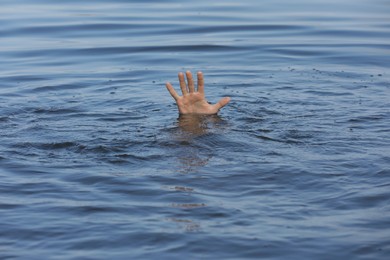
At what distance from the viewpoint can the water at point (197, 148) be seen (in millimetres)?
5051

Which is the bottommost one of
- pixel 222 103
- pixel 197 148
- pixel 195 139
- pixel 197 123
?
pixel 197 148

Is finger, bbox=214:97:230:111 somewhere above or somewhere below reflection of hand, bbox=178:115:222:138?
above

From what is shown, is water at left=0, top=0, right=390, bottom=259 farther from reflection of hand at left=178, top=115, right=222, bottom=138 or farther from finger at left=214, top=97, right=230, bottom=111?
finger at left=214, top=97, right=230, bottom=111

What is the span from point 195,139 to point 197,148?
0.24 metres

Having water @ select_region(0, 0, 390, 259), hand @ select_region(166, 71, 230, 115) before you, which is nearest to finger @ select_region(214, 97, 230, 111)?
hand @ select_region(166, 71, 230, 115)

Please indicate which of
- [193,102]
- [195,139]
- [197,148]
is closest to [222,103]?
[193,102]

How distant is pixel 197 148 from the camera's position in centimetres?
681

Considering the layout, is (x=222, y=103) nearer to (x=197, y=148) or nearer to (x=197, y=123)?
(x=197, y=123)

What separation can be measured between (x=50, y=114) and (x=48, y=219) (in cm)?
303

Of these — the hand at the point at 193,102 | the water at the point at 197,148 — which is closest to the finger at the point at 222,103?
the hand at the point at 193,102

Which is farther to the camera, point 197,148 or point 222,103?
point 222,103

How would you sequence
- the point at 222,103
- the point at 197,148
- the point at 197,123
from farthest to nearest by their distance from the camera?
the point at 222,103 → the point at 197,123 → the point at 197,148

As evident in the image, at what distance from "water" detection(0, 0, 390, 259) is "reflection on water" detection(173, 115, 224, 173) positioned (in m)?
0.02

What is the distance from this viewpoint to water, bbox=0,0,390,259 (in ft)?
16.6
